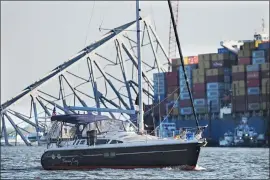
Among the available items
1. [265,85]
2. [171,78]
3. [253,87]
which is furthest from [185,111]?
[265,85]

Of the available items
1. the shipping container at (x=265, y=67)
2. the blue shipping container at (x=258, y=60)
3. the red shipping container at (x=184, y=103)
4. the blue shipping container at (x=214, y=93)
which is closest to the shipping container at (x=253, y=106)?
the shipping container at (x=265, y=67)

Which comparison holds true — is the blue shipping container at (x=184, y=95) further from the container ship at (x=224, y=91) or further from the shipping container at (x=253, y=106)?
the shipping container at (x=253, y=106)

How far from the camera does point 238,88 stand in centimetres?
16388

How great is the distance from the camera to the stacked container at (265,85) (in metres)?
160

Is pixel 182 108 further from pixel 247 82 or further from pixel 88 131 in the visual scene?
pixel 88 131

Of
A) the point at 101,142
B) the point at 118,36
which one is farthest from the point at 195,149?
the point at 118,36

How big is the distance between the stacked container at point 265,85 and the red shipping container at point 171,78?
22.2m

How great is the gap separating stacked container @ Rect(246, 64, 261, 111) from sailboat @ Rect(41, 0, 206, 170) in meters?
106

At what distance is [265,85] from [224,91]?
11.3 m

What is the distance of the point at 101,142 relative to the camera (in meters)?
54.1

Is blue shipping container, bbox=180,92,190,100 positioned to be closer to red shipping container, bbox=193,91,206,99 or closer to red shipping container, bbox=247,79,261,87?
red shipping container, bbox=193,91,206,99

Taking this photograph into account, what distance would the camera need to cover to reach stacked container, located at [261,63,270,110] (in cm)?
16048

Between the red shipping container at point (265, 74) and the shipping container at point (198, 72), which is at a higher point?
the shipping container at point (198, 72)

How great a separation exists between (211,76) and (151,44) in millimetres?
14235
